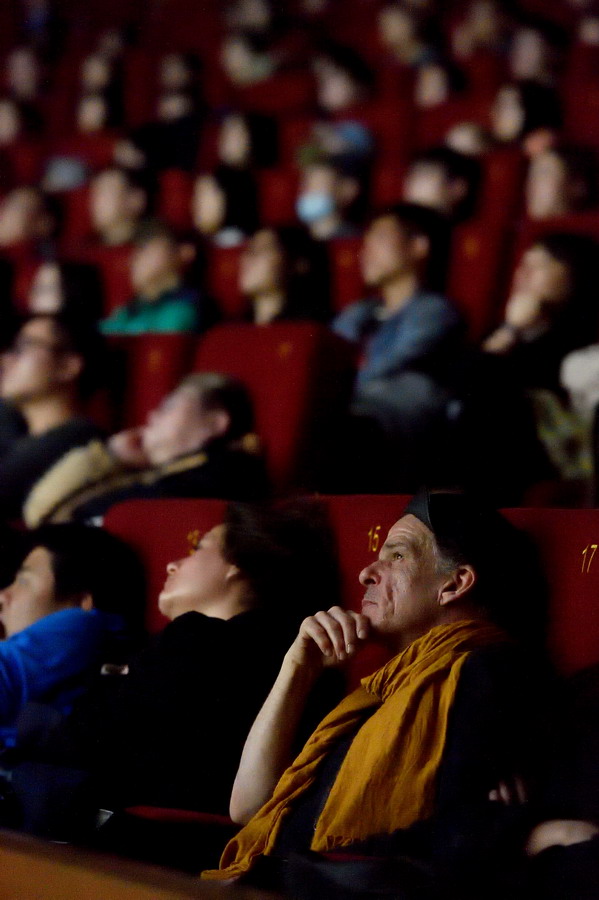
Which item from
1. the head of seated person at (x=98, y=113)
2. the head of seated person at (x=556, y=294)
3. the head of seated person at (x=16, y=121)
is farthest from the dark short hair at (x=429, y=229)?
the head of seated person at (x=16, y=121)

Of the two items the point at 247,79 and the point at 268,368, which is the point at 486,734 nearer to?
the point at 268,368

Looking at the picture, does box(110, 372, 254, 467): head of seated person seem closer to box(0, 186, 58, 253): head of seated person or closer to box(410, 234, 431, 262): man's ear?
box(410, 234, 431, 262): man's ear

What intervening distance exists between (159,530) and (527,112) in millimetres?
752

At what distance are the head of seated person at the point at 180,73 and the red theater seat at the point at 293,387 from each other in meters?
1.00

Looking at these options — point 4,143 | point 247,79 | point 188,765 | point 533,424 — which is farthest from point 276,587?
point 4,143

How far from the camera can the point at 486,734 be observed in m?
0.40

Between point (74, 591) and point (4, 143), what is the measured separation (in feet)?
4.50

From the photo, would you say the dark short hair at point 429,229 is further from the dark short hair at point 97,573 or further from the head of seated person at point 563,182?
the dark short hair at point 97,573

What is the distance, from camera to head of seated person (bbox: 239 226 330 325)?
104cm

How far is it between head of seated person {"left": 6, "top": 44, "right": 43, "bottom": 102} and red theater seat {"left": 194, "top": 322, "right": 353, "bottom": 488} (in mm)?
1337

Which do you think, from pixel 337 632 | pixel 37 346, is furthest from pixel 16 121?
pixel 337 632

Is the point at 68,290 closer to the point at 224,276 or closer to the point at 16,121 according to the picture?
the point at 224,276

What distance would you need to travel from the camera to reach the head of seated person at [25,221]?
4.80 ft

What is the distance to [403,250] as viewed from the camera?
38.3 inches
